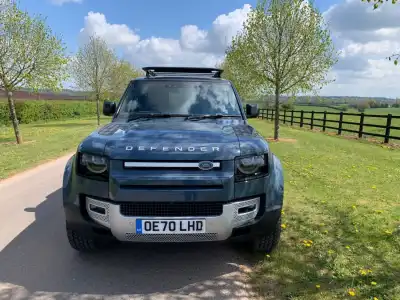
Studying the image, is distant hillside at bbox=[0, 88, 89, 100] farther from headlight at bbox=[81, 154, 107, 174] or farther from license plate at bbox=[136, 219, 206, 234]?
license plate at bbox=[136, 219, 206, 234]

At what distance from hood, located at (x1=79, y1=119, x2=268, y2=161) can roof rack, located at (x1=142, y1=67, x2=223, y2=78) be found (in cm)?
194

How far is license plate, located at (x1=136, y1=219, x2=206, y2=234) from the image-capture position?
257cm

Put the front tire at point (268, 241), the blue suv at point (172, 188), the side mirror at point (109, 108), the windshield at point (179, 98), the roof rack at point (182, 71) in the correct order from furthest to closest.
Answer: the roof rack at point (182, 71) < the side mirror at point (109, 108) < the windshield at point (179, 98) < the front tire at point (268, 241) < the blue suv at point (172, 188)

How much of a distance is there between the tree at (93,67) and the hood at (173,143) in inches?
991

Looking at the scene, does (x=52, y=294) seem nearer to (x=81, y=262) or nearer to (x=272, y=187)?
(x=81, y=262)

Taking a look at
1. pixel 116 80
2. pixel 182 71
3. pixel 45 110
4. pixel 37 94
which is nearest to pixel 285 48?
pixel 182 71

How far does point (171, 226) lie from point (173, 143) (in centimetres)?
71

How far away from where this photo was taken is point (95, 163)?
2.65 metres

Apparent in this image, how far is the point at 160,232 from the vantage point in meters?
2.59

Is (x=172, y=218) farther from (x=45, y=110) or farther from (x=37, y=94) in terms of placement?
(x=45, y=110)

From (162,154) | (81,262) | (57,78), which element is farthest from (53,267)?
(57,78)

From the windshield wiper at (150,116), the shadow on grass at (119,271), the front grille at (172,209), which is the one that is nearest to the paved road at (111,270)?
the shadow on grass at (119,271)

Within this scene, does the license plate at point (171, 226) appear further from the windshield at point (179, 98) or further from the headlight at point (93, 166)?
the windshield at point (179, 98)

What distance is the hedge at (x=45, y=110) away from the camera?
24822 mm
